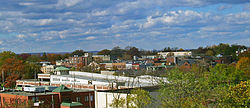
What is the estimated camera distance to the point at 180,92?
30.7 metres

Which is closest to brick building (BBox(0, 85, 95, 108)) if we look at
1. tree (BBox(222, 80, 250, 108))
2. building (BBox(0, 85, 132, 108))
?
building (BBox(0, 85, 132, 108))

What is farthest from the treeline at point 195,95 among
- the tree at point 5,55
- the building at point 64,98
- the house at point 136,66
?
the house at point 136,66

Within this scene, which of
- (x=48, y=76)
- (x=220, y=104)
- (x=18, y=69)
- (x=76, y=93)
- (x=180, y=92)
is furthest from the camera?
(x=18, y=69)

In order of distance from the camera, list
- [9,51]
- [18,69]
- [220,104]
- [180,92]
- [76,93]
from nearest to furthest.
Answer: [220,104]
[180,92]
[76,93]
[18,69]
[9,51]

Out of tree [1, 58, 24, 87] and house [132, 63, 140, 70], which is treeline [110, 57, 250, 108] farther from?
house [132, 63, 140, 70]

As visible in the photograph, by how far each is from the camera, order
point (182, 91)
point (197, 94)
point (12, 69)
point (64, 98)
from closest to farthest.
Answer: point (197, 94)
point (182, 91)
point (64, 98)
point (12, 69)

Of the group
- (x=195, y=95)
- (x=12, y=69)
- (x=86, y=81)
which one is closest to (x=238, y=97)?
(x=195, y=95)

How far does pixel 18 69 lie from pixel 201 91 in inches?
3445

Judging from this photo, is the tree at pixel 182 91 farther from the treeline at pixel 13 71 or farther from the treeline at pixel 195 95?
the treeline at pixel 13 71

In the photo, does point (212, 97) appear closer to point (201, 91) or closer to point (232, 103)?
point (201, 91)

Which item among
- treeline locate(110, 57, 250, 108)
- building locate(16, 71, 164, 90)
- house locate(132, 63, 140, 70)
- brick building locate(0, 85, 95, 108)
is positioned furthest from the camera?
house locate(132, 63, 140, 70)

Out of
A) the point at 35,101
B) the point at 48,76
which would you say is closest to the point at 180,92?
the point at 35,101

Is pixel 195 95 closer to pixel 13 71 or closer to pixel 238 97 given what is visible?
pixel 238 97

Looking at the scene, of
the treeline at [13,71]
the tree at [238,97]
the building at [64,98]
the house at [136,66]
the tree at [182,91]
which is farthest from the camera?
the house at [136,66]
